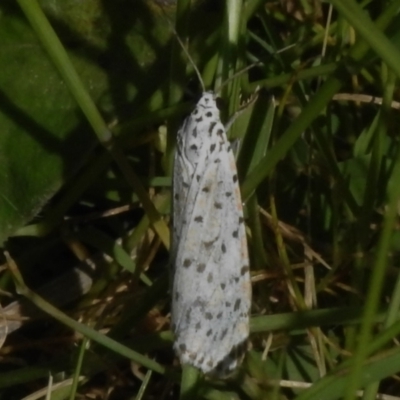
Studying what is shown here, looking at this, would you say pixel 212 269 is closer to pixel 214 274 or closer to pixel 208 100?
pixel 214 274

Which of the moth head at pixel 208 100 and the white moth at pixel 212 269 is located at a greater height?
the moth head at pixel 208 100

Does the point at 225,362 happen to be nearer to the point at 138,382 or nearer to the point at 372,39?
the point at 138,382

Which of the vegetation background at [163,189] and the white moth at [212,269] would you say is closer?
the white moth at [212,269]

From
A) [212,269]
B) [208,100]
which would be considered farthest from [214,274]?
[208,100]

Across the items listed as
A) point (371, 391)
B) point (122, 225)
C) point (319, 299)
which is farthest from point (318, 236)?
point (371, 391)

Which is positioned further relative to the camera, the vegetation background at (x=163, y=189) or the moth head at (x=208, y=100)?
the vegetation background at (x=163, y=189)
